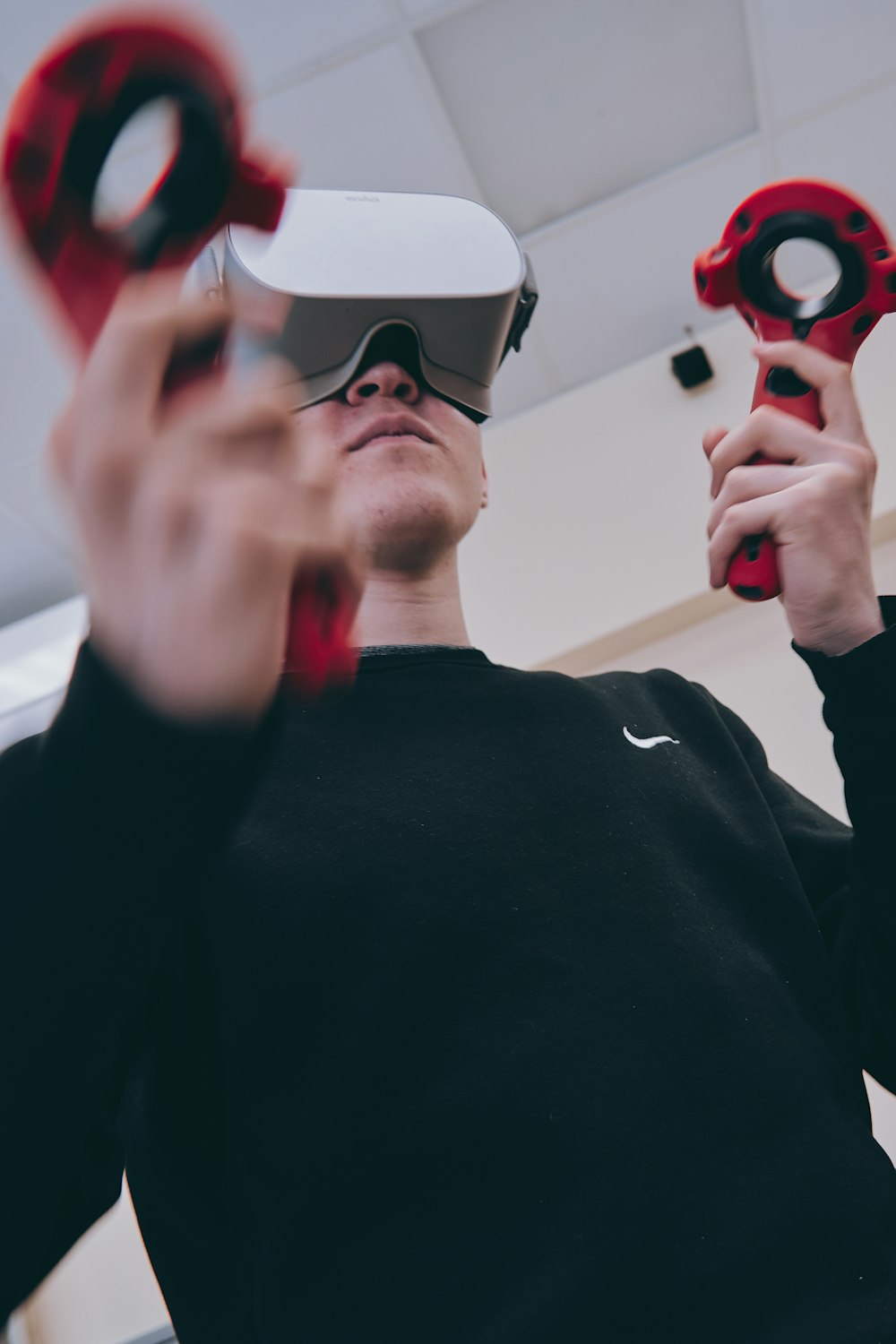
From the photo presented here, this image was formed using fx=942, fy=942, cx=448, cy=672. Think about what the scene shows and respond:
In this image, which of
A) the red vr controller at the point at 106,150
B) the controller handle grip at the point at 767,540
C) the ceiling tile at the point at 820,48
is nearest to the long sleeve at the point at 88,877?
the red vr controller at the point at 106,150

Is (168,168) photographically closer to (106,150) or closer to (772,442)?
(106,150)

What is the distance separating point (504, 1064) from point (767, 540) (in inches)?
13.1

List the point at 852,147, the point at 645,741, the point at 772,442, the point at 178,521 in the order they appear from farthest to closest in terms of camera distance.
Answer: the point at 852,147 < the point at 645,741 < the point at 772,442 < the point at 178,521

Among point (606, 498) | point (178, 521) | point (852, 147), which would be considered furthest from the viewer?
point (606, 498)

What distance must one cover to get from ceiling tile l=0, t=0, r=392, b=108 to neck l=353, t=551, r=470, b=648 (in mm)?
1055

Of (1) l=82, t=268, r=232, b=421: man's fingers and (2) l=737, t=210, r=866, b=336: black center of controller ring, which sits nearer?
(1) l=82, t=268, r=232, b=421: man's fingers

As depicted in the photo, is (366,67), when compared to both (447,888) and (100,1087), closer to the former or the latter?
(447,888)

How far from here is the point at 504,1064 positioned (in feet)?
1.54

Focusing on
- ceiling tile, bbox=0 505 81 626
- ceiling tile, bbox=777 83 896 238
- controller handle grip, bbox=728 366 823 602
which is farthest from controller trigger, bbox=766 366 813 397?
ceiling tile, bbox=0 505 81 626

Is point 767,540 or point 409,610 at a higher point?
point 409,610

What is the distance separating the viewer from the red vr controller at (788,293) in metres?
0.58

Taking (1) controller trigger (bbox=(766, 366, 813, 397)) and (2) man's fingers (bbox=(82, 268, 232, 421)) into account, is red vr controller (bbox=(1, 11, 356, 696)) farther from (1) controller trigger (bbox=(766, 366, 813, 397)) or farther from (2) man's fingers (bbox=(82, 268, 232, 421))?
(1) controller trigger (bbox=(766, 366, 813, 397))

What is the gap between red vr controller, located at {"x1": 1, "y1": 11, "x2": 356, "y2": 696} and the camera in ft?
0.88

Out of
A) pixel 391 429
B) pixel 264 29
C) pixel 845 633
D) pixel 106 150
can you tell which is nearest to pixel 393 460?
pixel 391 429
